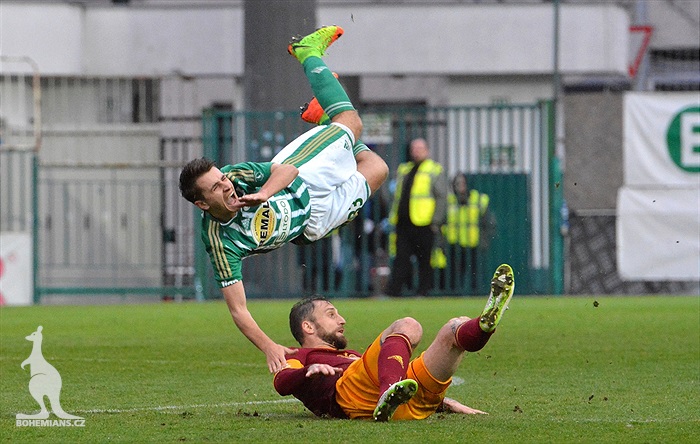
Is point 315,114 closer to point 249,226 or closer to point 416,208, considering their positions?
point 249,226

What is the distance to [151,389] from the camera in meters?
8.86

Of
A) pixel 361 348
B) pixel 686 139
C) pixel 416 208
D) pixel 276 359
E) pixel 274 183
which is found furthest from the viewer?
pixel 686 139

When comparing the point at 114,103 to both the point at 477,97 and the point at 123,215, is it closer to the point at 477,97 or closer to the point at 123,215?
the point at 123,215

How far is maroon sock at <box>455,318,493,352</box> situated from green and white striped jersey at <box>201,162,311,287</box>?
1.52m

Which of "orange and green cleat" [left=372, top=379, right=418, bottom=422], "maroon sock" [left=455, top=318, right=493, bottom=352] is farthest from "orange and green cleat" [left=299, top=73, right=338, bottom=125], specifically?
"orange and green cleat" [left=372, top=379, right=418, bottom=422]

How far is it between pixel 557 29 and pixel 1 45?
410 inches

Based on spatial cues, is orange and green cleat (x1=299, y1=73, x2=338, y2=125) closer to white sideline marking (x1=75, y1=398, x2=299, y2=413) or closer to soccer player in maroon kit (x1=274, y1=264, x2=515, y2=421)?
white sideline marking (x1=75, y1=398, x2=299, y2=413)

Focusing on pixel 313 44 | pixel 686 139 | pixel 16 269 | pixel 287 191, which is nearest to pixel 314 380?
pixel 287 191

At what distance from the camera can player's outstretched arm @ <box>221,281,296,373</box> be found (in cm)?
723

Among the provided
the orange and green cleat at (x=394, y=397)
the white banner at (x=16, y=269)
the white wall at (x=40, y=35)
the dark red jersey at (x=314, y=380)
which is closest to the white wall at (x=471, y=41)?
the white wall at (x=40, y=35)

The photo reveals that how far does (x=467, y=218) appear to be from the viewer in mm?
20016

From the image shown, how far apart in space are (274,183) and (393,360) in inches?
66.1

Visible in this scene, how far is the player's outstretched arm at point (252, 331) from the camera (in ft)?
23.7

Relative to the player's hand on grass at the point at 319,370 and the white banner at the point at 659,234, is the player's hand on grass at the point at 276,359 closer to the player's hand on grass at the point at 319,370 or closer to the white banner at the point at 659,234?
the player's hand on grass at the point at 319,370
